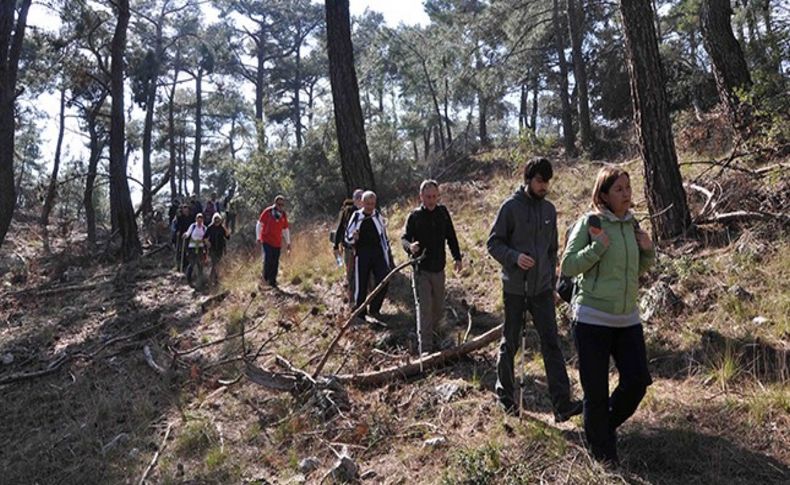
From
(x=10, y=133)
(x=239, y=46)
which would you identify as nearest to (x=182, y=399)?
(x=10, y=133)

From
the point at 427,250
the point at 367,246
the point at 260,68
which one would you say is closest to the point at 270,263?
the point at 367,246

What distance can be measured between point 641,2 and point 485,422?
5283 millimetres

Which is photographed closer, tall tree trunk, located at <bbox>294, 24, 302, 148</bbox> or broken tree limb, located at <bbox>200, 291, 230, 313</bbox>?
broken tree limb, located at <bbox>200, 291, 230, 313</bbox>

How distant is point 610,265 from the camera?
11.6ft

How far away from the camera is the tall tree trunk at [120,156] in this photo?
17047 millimetres

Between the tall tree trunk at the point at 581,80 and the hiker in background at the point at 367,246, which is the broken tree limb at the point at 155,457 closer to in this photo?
the hiker in background at the point at 367,246

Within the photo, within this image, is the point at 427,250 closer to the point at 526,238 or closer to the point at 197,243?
the point at 526,238

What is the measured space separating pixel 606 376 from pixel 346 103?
7.22 meters

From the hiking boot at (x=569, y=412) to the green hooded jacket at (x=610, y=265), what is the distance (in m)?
1.13

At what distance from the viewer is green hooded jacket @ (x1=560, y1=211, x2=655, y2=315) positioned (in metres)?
3.52

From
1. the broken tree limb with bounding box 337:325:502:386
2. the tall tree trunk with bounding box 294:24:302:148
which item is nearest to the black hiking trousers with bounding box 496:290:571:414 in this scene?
the broken tree limb with bounding box 337:325:502:386

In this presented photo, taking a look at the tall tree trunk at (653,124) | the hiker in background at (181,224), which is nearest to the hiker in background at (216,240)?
the hiker in background at (181,224)

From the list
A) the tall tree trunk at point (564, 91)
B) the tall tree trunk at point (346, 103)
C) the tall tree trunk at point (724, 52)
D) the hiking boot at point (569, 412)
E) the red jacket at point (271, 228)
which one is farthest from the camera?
the tall tree trunk at point (564, 91)

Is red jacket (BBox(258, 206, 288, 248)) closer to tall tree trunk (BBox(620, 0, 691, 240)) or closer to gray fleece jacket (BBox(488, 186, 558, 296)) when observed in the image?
tall tree trunk (BBox(620, 0, 691, 240))
